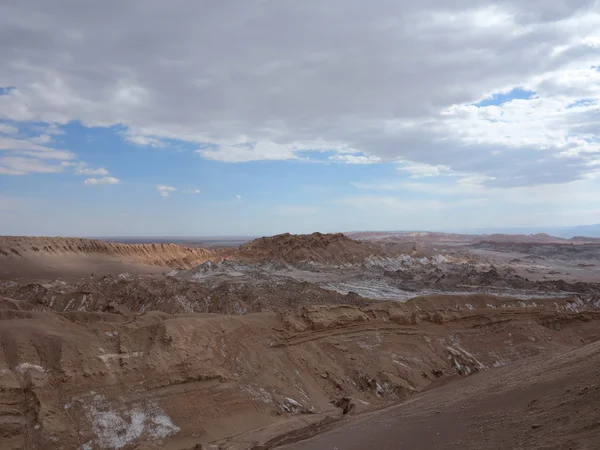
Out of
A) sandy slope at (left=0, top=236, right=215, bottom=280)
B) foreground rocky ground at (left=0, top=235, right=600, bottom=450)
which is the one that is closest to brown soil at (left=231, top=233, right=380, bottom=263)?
sandy slope at (left=0, top=236, right=215, bottom=280)

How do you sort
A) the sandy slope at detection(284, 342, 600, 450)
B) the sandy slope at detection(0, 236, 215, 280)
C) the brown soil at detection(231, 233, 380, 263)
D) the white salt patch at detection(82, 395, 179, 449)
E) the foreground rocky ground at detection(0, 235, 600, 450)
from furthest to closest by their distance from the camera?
the brown soil at detection(231, 233, 380, 263) < the sandy slope at detection(0, 236, 215, 280) < the white salt patch at detection(82, 395, 179, 449) < the foreground rocky ground at detection(0, 235, 600, 450) < the sandy slope at detection(284, 342, 600, 450)

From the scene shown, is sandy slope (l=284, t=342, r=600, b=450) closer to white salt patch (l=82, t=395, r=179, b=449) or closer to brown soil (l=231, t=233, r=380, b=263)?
white salt patch (l=82, t=395, r=179, b=449)

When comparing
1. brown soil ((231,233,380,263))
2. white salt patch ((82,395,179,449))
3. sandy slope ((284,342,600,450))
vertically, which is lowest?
white salt patch ((82,395,179,449))

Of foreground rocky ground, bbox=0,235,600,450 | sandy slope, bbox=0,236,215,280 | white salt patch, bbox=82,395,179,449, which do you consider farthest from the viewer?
sandy slope, bbox=0,236,215,280

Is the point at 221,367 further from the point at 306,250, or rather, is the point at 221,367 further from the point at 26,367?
the point at 306,250

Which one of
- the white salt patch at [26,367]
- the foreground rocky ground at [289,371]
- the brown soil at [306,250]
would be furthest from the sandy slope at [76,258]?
the white salt patch at [26,367]

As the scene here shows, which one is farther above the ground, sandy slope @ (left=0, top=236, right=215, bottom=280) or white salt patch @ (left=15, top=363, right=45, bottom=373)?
sandy slope @ (left=0, top=236, right=215, bottom=280)

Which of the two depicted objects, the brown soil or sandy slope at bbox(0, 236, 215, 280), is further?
the brown soil

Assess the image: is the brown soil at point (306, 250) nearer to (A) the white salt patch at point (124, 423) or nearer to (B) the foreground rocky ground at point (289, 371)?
(B) the foreground rocky ground at point (289, 371)
